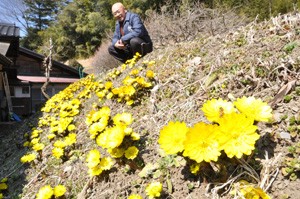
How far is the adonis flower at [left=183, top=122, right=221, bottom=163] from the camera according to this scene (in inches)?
48.1

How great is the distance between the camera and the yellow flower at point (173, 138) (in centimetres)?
135

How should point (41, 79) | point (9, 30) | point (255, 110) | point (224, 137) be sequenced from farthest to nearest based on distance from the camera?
1. point (41, 79)
2. point (9, 30)
3. point (255, 110)
4. point (224, 137)

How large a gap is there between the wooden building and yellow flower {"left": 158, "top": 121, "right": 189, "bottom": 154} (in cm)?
725

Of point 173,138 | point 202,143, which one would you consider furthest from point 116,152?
point 202,143

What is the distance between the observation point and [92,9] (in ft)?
101

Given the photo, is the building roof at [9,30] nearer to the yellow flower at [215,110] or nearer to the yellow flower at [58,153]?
the yellow flower at [58,153]

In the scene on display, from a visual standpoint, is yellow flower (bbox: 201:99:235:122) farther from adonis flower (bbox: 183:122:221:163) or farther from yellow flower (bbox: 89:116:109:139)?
yellow flower (bbox: 89:116:109:139)

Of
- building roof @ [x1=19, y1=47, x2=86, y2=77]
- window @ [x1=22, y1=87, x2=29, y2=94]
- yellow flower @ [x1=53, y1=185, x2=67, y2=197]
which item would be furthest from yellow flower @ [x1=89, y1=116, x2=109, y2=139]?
building roof @ [x1=19, y1=47, x2=86, y2=77]

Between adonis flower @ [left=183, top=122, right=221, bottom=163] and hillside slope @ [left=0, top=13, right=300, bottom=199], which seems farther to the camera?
hillside slope @ [left=0, top=13, right=300, bottom=199]

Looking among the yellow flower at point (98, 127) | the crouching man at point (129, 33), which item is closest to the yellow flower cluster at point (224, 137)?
the yellow flower at point (98, 127)

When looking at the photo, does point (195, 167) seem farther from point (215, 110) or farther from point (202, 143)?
point (215, 110)

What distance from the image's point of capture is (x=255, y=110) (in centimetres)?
134

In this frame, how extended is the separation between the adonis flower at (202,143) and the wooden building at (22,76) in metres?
7.42

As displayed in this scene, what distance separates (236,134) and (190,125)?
0.73 m
